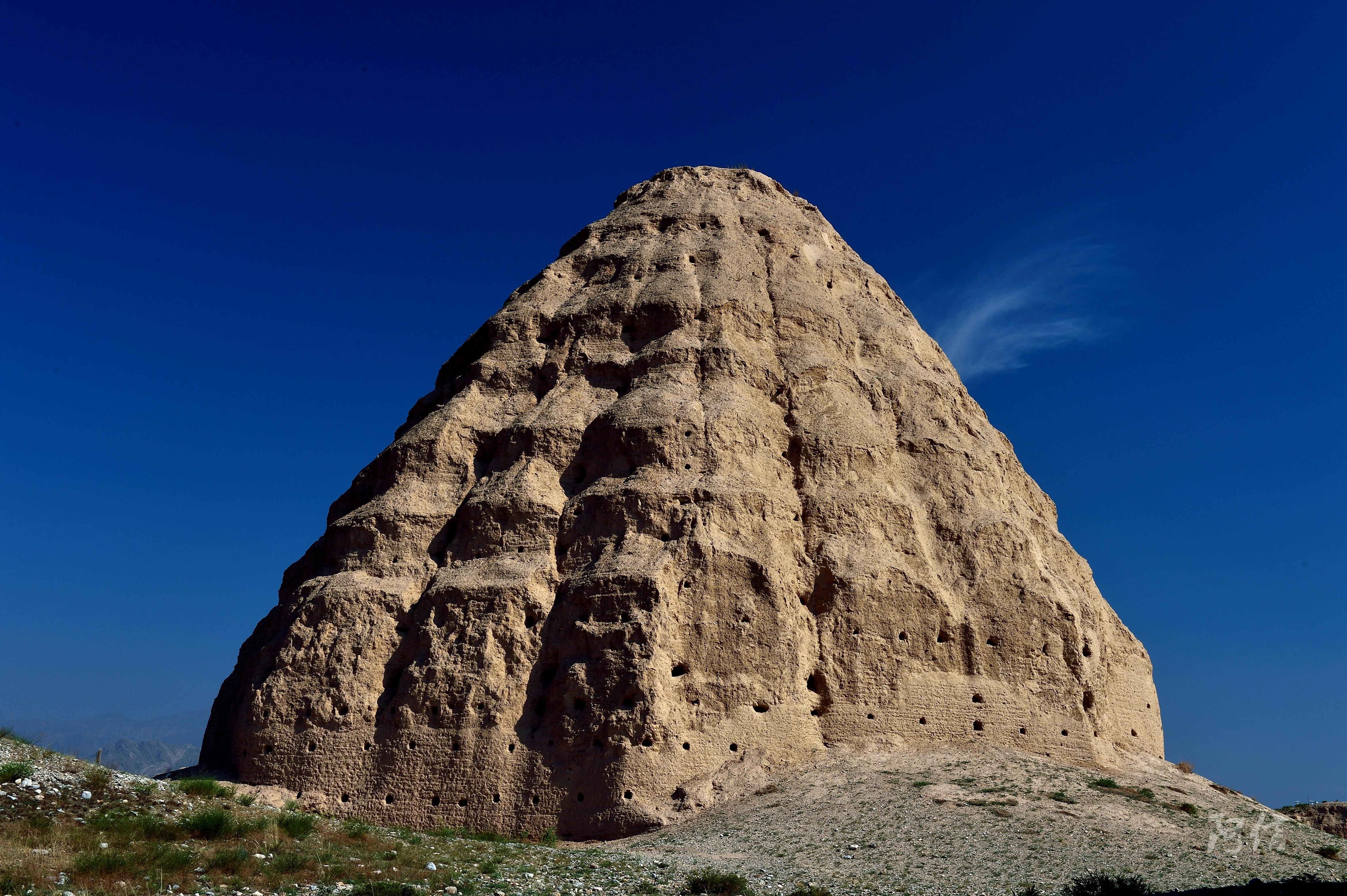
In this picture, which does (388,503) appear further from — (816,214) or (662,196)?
(816,214)

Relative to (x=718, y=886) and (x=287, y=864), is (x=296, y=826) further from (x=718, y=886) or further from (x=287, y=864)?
(x=718, y=886)

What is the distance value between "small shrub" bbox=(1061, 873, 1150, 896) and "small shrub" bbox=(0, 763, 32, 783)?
1552 centimetres

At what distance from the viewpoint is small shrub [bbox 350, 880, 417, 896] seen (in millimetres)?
13133

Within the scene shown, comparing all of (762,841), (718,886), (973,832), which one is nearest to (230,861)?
(718,886)

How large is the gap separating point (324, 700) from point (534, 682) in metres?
4.97

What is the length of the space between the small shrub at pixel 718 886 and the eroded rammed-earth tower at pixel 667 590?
20.5ft

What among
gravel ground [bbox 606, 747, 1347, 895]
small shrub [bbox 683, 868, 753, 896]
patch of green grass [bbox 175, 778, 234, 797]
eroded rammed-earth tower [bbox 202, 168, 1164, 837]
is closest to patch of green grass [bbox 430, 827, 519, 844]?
eroded rammed-earth tower [bbox 202, 168, 1164, 837]

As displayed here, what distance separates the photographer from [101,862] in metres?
12.9

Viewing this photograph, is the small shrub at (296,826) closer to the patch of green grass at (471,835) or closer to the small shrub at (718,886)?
the patch of green grass at (471,835)

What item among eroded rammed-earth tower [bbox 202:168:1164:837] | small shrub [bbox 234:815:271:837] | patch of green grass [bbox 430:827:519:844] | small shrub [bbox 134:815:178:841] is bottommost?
small shrub [bbox 134:815:178:841]

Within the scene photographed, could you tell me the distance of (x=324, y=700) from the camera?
78.0 ft

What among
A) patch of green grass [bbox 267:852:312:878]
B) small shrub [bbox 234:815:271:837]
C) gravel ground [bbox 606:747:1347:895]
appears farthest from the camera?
gravel ground [bbox 606:747:1347:895]

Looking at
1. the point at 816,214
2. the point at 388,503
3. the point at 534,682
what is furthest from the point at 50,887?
the point at 816,214

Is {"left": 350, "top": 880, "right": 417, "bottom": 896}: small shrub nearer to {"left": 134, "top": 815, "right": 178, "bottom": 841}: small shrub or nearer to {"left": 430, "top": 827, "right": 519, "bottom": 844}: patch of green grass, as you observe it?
{"left": 134, "top": 815, "right": 178, "bottom": 841}: small shrub
